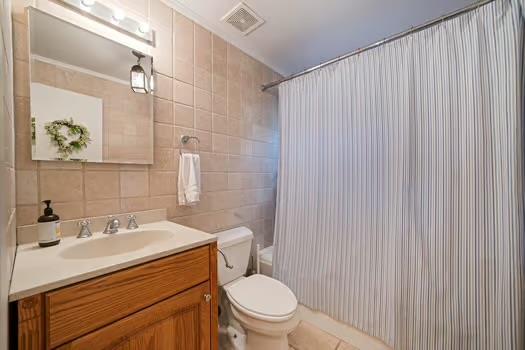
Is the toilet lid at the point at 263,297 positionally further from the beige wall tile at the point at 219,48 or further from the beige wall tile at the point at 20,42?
the beige wall tile at the point at 219,48

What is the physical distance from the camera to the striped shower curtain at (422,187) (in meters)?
0.92

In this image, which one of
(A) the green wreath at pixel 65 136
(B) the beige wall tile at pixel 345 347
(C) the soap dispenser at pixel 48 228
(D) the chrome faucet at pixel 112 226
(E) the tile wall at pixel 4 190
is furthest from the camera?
(B) the beige wall tile at pixel 345 347

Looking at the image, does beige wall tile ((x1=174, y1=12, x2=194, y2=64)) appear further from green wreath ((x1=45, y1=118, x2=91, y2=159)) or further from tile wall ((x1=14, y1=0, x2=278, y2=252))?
green wreath ((x1=45, y1=118, x2=91, y2=159))

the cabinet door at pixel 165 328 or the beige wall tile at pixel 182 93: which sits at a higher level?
the beige wall tile at pixel 182 93

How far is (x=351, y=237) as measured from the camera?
4.62 feet

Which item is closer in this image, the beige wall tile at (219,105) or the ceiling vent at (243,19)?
the ceiling vent at (243,19)

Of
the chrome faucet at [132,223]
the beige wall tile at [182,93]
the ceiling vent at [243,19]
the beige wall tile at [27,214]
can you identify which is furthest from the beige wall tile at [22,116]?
the ceiling vent at [243,19]

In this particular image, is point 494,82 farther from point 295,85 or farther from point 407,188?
point 295,85

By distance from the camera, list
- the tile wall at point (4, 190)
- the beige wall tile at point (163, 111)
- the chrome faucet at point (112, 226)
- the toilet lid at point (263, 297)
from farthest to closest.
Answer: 1. the beige wall tile at point (163, 111)
2. the toilet lid at point (263, 297)
3. the chrome faucet at point (112, 226)
4. the tile wall at point (4, 190)

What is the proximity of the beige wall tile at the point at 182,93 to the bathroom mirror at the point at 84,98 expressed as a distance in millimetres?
163

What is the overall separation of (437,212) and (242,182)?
4.36 ft

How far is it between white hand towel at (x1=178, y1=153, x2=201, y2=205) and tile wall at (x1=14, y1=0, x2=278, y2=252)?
0.18 ft

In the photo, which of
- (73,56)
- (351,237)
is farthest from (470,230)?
(73,56)

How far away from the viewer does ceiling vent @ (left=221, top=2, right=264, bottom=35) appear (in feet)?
4.45
